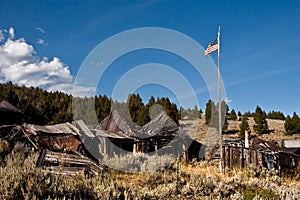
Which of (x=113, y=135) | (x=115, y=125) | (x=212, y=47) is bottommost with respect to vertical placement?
(x=113, y=135)

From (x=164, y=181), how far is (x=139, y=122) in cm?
3325

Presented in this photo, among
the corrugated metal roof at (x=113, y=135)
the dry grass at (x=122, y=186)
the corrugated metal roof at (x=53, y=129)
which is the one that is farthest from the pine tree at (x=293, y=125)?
the corrugated metal roof at (x=53, y=129)

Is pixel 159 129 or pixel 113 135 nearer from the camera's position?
pixel 159 129

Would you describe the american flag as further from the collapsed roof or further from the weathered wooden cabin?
the collapsed roof

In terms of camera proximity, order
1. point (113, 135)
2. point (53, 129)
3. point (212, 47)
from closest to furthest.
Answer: point (212, 47), point (53, 129), point (113, 135)

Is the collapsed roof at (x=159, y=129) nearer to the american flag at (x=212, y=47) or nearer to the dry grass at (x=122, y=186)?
the american flag at (x=212, y=47)

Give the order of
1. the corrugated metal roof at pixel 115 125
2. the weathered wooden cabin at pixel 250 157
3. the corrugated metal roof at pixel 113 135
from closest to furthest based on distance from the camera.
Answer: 1. the weathered wooden cabin at pixel 250 157
2. the corrugated metal roof at pixel 113 135
3. the corrugated metal roof at pixel 115 125

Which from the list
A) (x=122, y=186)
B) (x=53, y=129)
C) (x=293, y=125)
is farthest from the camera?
(x=293, y=125)

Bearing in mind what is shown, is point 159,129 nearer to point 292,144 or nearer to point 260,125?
point 292,144

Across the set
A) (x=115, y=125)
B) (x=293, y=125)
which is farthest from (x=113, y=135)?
(x=293, y=125)

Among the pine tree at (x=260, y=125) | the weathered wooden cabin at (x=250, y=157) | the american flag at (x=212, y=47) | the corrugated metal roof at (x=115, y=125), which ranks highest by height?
the american flag at (x=212, y=47)

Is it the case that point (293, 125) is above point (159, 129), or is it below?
above

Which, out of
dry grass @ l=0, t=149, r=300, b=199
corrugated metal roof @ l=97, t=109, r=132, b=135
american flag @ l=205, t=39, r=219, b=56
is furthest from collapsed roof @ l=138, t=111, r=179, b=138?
dry grass @ l=0, t=149, r=300, b=199

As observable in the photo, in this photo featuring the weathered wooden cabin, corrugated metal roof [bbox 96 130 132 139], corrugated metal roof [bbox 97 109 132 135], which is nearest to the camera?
the weathered wooden cabin
